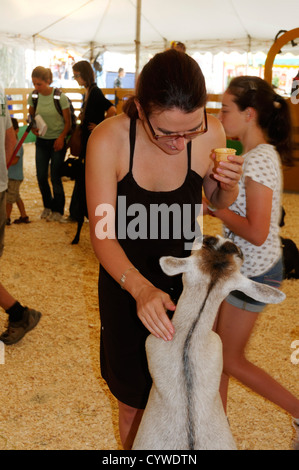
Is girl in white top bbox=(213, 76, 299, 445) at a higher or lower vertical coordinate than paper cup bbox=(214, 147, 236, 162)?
lower

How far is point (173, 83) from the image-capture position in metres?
1.42

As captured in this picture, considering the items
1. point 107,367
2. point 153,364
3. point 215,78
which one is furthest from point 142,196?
point 215,78

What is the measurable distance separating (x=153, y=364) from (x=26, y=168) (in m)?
9.01

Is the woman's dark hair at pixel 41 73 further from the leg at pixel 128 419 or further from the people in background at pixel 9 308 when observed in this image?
the leg at pixel 128 419

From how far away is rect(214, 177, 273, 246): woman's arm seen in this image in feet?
6.52

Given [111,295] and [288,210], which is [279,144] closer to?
[111,295]

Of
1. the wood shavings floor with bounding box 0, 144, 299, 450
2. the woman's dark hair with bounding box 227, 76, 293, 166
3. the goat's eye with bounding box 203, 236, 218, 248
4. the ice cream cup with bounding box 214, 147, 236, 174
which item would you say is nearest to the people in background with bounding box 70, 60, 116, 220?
the wood shavings floor with bounding box 0, 144, 299, 450

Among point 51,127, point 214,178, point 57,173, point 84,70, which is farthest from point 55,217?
point 214,178

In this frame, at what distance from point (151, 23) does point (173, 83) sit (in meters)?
12.8

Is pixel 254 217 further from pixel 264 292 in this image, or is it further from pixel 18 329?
pixel 18 329

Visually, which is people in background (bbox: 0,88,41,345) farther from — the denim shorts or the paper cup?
the paper cup

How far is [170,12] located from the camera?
39.9ft
